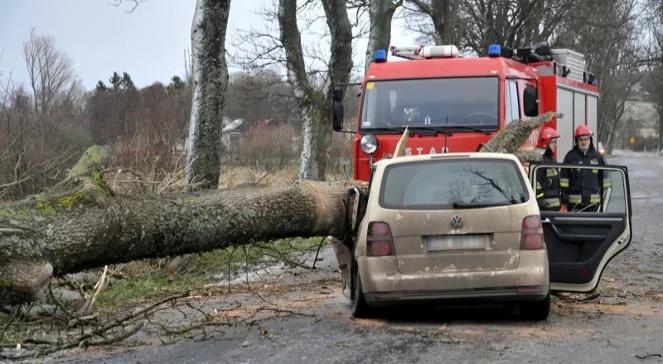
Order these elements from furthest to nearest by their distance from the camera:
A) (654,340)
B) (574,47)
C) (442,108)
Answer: (574,47), (442,108), (654,340)

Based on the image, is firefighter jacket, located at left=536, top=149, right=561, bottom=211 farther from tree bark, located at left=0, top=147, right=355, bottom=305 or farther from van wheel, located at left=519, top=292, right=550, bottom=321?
tree bark, located at left=0, top=147, right=355, bottom=305

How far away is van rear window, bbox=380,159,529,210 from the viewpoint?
659cm

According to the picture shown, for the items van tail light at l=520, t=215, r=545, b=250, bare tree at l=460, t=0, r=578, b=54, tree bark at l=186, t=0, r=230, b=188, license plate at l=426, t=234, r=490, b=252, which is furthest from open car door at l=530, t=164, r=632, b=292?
bare tree at l=460, t=0, r=578, b=54

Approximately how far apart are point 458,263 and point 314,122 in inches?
483

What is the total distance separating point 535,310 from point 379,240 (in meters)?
1.49

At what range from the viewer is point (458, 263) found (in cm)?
647

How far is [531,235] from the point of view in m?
6.52

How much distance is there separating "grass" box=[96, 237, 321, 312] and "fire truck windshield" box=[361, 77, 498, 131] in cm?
238

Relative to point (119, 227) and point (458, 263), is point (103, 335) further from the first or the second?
point (458, 263)

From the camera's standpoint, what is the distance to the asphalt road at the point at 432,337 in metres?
5.55

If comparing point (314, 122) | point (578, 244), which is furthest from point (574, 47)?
point (578, 244)

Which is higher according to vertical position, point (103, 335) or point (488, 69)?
point (488, 69)

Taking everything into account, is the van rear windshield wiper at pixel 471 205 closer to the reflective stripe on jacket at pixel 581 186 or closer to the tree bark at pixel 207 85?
the reflective stripe on jacket at pixel 581 186

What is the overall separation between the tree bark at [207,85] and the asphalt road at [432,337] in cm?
336
